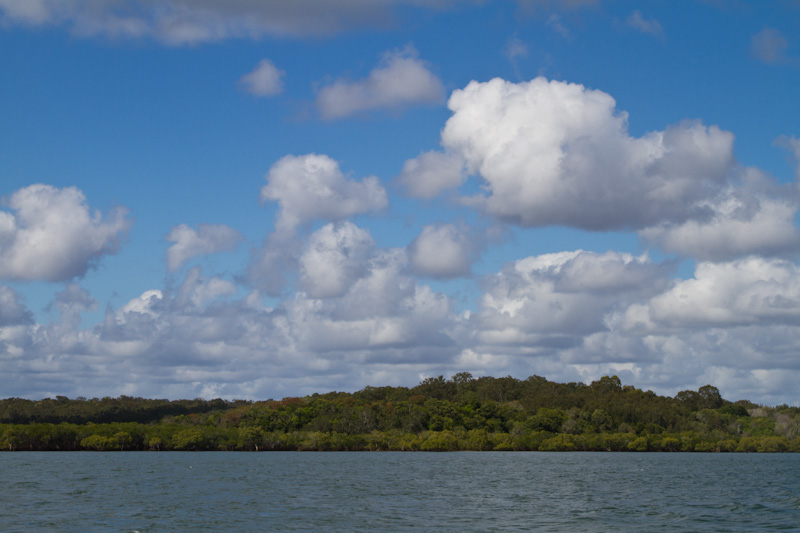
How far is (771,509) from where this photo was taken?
216ft

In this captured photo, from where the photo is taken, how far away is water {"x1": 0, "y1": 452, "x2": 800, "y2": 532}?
179 ft

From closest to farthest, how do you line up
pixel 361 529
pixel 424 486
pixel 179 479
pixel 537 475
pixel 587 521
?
1. pixel 361 529
2. pixel 587 521
3. pixel 424 486
4. pixel 179 479
5. pixel 537 475

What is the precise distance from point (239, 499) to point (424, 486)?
73.5 ft

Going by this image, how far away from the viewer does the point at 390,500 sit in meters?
70.1

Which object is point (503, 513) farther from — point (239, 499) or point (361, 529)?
point (239, 499)

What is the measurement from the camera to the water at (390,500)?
179 feet

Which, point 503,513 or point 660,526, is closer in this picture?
point 660,526

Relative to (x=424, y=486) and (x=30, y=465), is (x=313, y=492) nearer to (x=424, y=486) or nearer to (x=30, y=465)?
(x=424, y=486)

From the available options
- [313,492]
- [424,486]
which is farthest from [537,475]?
[313,492]

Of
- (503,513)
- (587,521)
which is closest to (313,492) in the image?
(503,513)

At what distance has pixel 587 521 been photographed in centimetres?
5697

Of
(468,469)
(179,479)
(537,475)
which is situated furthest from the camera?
(468,469)

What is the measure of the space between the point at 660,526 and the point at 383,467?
72.8 meters

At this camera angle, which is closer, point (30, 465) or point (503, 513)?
point (503, 513)
